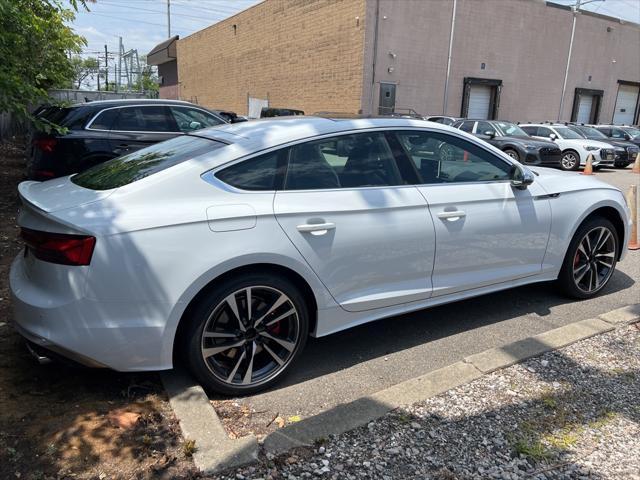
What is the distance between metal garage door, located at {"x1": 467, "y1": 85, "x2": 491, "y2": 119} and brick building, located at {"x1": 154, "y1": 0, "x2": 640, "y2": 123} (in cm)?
6

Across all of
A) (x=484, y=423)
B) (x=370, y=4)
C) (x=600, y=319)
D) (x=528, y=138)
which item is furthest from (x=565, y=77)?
(x=484, y=423)

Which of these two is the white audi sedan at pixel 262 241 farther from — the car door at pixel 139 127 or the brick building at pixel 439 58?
the brick building at pixel 439 58

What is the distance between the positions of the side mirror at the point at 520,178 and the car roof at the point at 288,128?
71cm

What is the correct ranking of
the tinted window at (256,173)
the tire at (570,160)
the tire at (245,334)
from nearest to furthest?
1. the tire at (245,334)
2. the tinted window at (256,173)
3. the tire at (570,160)

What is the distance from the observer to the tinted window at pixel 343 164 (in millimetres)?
3336

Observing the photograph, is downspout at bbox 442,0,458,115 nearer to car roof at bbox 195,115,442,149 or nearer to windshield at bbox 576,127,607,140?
windshield at bbox 576,127,607,140

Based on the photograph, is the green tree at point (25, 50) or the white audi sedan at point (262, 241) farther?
the green tree at point (25, 50)

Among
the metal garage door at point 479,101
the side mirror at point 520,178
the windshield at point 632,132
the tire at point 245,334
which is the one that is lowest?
the tire at point 245,334

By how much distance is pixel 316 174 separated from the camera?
3.39 metres

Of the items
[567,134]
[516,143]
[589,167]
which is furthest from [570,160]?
[516,143]

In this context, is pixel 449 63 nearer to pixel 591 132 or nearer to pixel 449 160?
pixel 591 132

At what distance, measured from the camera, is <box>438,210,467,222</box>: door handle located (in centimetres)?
372

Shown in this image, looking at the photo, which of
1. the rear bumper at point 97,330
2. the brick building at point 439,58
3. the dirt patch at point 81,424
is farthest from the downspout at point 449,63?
the rear bumper at point 97,330

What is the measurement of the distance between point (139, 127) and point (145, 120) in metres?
0.17
